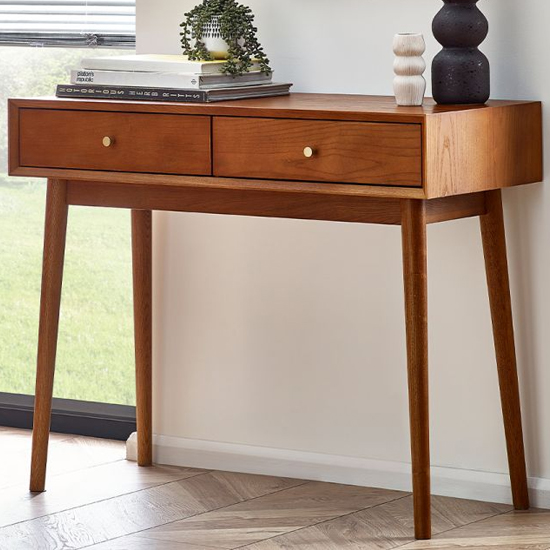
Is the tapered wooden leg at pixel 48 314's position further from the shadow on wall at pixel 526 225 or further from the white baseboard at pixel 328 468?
the shadow on wall at pixel 526 225

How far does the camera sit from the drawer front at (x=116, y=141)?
2.43m

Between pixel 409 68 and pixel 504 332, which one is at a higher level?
pixel 409 68

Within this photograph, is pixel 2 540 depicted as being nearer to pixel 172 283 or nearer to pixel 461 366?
pixel 172 283

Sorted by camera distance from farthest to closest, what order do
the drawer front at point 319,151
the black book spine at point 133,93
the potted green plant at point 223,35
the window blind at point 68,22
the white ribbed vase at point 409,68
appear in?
the window blind at point 68,22 → the potted green plant at point 223,35 → the black book spine at point 133,93 → the white ribbed vase at point 409,68 → the drawer front at point 319,151

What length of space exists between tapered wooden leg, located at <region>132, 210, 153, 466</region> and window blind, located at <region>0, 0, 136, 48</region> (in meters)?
0.47

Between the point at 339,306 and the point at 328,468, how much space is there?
1.11ft

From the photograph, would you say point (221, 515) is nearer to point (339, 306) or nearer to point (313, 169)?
point (339, 306)

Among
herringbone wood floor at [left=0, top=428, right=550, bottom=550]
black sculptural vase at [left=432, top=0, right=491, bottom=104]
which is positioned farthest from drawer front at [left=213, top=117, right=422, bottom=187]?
herringbone wood floor at [left=0, top=428, right=550, bottom=550]

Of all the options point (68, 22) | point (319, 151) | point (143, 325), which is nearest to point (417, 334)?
point (319, 151)

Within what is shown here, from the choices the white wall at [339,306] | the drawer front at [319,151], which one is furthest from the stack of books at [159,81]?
the white wall at [339,306]

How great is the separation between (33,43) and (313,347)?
100cm

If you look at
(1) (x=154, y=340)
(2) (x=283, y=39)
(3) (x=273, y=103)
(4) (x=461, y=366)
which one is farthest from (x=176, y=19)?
(4) (x=461, y=366)

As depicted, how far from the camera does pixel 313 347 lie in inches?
110

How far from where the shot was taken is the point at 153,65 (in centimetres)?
252
